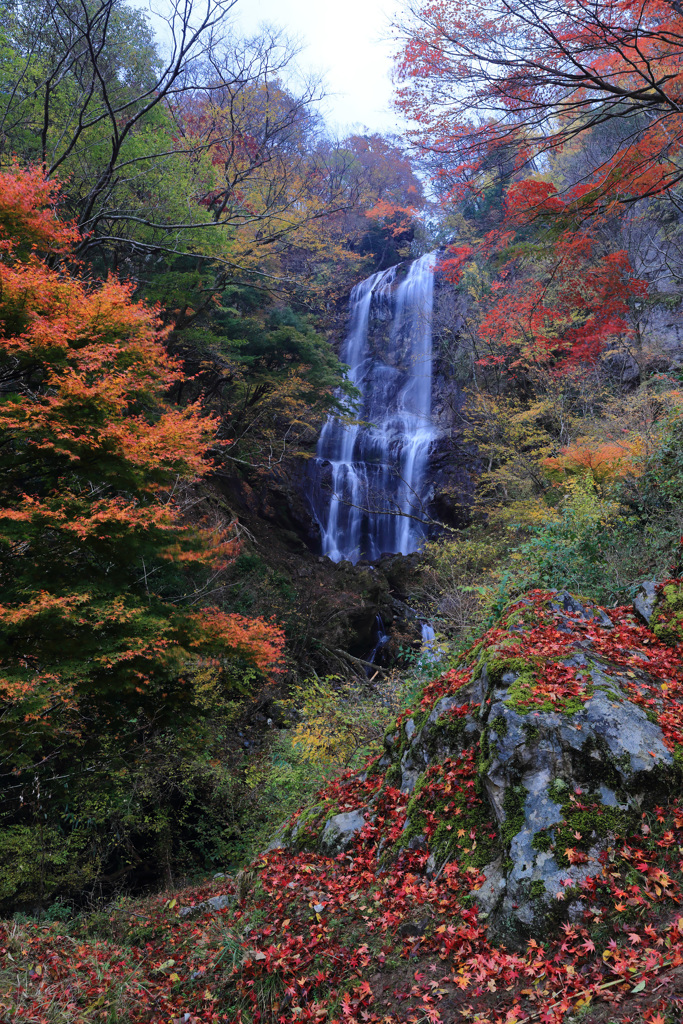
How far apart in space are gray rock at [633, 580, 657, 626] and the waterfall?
1072 cm

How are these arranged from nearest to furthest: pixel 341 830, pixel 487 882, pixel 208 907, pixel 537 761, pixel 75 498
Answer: pixel 487 882 → pixel 537 761 → pixel 341 830 → pixel 208 907 → pixel 75 498

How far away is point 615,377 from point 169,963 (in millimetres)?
15832

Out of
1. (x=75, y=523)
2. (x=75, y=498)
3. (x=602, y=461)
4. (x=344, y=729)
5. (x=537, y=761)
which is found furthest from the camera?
(x=602, y=461)

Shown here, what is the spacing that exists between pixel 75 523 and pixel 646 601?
5.93 m

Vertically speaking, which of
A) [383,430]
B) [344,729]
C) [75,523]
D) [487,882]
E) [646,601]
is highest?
[383,430]

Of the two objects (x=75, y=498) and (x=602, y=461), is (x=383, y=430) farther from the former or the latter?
(x=75, y=498)

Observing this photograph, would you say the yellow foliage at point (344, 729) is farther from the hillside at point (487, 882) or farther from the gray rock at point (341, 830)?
the hillside at point (487, 882)

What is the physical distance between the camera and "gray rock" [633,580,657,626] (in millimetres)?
4594

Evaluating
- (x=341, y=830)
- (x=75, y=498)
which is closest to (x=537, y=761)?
(x=341, y=830)

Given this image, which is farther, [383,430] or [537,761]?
[383,430]

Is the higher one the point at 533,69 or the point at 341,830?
the point at 533,69

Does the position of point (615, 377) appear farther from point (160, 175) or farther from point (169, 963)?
point (169, 963)

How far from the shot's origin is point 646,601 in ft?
15.4

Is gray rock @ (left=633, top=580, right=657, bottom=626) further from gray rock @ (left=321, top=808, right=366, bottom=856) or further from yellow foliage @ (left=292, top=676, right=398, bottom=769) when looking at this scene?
yellow foliage @ (left=292, top=676, right=398, bottom=769)
